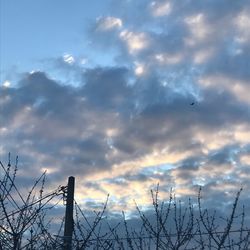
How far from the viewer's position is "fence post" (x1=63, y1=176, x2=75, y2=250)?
12680 mm

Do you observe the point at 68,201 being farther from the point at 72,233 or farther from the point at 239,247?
the point at 239,247

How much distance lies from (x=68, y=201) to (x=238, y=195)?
5.40 metres

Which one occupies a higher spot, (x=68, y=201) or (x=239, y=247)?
(x=68, y=201)

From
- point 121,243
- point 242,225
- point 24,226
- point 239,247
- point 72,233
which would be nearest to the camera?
point 24,226

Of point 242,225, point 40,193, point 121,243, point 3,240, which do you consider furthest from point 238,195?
point 3,240

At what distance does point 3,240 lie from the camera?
31.7ft

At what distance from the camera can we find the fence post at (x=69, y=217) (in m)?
12.7

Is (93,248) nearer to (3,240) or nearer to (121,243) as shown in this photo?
(121,243)

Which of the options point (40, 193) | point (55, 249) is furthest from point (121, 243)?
point (40, 193)

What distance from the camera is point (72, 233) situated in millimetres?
13234

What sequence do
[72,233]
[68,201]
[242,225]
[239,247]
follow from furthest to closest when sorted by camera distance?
[68,201]
[72,233]
[242,225]
[239,247]

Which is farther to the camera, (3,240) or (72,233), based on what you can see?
(72,233)

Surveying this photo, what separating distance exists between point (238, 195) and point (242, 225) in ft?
2.35

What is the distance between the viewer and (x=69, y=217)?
13.6 meters
